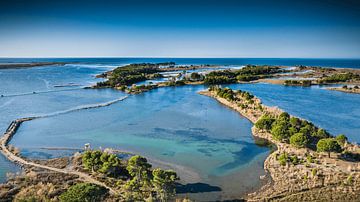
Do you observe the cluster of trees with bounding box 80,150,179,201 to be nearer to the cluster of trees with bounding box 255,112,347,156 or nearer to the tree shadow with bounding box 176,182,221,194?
the tree shadow with bounding box 176,182,221,194

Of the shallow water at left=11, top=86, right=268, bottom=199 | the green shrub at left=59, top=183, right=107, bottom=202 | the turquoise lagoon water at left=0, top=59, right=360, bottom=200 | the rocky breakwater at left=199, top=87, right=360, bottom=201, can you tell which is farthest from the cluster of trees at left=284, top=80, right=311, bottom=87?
the green shrub at left=59, top=183, right=107, bottom=202

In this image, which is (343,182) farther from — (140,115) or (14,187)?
(140,115)

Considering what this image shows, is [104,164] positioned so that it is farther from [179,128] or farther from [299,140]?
[299,140]

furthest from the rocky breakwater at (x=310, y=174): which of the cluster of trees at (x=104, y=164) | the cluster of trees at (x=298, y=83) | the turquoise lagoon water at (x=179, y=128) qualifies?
the cluster of trees at (x=298, y=83)

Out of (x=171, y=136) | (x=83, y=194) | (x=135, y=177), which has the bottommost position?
(x=171, y=136)

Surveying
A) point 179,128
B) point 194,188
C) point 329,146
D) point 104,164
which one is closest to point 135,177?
point 104,164

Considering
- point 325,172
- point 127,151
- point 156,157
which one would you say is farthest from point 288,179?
point 127,151
